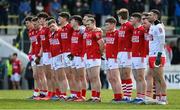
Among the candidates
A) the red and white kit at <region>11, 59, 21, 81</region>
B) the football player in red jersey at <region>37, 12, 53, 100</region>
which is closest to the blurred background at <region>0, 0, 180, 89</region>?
the red and white kit at <region>11, 59, 21, 81</region>

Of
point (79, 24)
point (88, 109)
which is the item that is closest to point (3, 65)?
point (79, 24)

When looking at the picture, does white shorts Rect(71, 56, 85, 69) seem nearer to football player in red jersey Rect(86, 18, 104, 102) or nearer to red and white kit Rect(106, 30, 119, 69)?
football player in red jersey Rect(86, 18, 104, 102)

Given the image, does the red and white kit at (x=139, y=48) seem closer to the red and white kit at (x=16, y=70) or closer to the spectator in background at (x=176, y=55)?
the spectator in background at (x=176, y=55)

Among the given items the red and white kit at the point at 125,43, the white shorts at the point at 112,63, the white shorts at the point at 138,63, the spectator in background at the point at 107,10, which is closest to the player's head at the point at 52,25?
the white shorts at the point at 112,63

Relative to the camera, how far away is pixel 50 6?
1751 inches

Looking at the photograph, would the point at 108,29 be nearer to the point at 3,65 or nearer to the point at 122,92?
the point at 122,92

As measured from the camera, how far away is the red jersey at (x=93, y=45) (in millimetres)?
26375

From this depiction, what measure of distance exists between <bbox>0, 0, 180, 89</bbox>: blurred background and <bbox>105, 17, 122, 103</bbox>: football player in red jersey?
1399 centimetres

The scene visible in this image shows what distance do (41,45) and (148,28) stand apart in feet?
14.7

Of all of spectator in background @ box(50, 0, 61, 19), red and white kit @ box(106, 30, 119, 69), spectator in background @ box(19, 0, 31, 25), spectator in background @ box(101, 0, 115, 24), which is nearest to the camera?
red and white kit @ box(106, 30, 119, 69)

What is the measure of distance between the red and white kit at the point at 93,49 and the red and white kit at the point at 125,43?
0.88 meters

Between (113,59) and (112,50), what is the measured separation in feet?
0.87

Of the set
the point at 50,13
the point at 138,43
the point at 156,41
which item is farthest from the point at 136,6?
the point at 156,41

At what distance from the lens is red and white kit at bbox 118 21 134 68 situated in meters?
25.6
